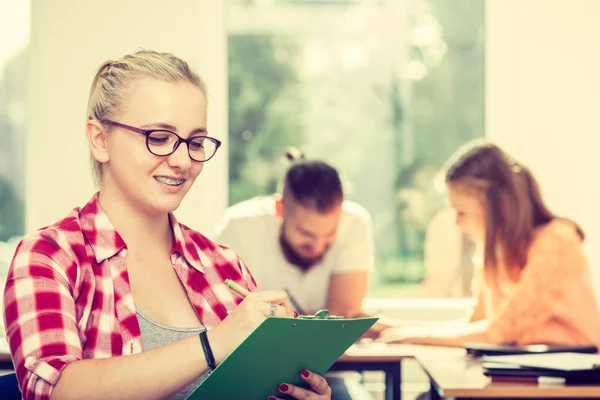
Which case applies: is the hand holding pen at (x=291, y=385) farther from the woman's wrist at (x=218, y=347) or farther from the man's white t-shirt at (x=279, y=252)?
the man's white t-shirt at (x=279, y=252)

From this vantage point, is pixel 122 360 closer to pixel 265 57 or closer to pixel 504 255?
pixel 504 255

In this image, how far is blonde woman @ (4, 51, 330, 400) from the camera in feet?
4.17

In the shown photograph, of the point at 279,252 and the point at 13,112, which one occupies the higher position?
the point at 13,112

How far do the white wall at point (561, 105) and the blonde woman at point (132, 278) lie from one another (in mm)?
3202

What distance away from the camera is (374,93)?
472 centimetres

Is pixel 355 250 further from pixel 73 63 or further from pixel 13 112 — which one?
pixel 13 112

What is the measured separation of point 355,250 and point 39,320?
240 centimetres

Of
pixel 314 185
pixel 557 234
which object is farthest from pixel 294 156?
pixel 557 234

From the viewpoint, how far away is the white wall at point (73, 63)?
439 cm

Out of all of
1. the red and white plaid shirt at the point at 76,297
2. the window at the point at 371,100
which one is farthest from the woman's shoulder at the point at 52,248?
the window at the point at 371,100

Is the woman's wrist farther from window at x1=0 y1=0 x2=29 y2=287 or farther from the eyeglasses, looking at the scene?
window at x1=0 y1=0 x2=29 y2=287

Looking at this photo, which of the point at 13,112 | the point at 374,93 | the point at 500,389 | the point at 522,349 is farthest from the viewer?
the point at 374,93

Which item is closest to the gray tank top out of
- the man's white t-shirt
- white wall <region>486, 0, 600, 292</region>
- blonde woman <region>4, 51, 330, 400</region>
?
blonde woman <region>4, 51, 330, 400</region>

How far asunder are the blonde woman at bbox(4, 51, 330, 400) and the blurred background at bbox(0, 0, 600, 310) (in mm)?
2879
